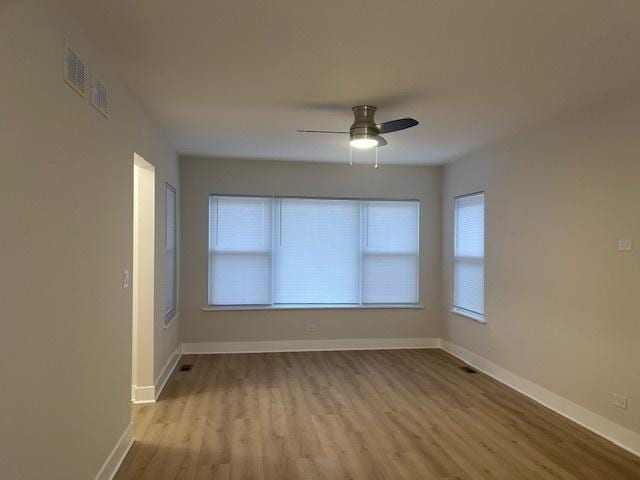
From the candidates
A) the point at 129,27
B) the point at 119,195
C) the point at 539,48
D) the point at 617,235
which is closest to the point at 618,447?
the point at 617,235

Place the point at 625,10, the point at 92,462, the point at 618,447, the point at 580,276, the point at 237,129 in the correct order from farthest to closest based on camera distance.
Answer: the point at 237,129, the point at 580,276, the point at 618,447, the point at 92,462, the point at 625,10

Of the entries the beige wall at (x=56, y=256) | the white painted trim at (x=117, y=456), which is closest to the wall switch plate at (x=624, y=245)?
the beige wall at (x=56, y=256)

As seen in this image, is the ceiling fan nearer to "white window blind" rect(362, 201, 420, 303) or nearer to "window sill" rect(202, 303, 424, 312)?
"white window blind" rect(362, 201, 420, 303)

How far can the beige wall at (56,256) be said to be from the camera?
1607 millimetres

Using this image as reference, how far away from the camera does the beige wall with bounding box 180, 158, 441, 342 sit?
19.0 ft

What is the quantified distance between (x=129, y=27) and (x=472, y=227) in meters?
4.39

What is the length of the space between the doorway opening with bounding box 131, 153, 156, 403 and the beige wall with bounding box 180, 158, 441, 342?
1.71m

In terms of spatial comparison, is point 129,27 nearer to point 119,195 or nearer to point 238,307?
point 119,195

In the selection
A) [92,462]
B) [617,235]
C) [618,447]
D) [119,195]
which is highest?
[119,195]

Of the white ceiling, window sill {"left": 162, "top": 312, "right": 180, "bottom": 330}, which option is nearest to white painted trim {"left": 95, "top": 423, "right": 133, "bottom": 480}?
window sill {"left": 162, "top": 312, "right": 180, "bottom": 330}

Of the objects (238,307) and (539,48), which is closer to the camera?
(539,48)

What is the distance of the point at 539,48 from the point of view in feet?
8.13

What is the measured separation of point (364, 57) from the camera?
2621 millimetres

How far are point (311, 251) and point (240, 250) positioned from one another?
95cm
